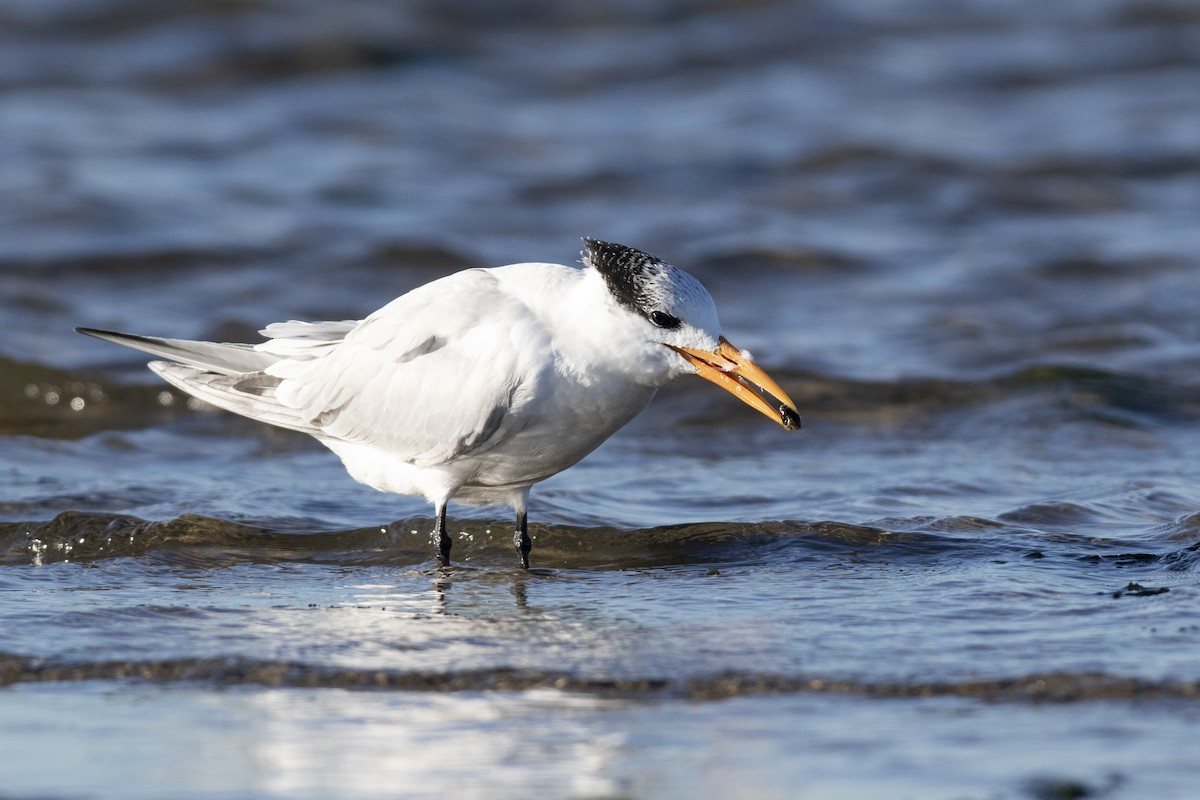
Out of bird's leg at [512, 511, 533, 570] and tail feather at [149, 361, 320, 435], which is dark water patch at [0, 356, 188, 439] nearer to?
tail feather at [149, 361, 320, 435]

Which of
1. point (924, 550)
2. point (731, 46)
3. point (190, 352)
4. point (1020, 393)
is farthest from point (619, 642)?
point (731, 46)

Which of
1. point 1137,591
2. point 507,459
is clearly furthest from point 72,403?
point 1137,591

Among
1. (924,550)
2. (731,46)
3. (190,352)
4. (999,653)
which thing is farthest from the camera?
(731,46)

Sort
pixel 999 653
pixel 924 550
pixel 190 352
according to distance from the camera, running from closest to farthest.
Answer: pixel 999 653
pixel 924 550
pixel 190 352

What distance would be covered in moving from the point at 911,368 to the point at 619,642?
5145 mm

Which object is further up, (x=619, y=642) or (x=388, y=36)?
(x=388, y=36)

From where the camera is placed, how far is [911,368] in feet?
31.9

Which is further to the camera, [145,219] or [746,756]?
[145,219]

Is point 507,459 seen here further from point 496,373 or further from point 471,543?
point 471,543

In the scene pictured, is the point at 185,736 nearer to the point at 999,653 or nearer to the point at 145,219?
the point at 999,653

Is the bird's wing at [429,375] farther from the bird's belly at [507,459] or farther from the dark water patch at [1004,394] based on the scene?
the dark water patch at [1004,394]

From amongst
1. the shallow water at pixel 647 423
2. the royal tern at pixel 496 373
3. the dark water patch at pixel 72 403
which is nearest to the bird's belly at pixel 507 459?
the royal tern at pixel 496 373

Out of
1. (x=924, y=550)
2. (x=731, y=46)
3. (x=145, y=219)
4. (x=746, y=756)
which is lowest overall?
(x=746, y=756)

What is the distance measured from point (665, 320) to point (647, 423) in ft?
12.2
